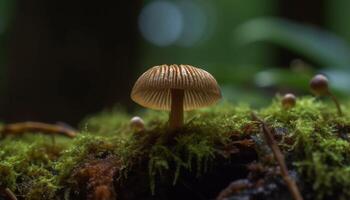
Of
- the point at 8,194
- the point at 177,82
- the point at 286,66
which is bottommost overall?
the point at 8,194

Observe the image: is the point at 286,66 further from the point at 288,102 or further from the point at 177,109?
the point at 177,109

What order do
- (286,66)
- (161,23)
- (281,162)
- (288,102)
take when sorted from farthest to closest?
(161,23), (286,66), (288,102), (281,162)

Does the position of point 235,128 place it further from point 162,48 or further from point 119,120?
point 162,48

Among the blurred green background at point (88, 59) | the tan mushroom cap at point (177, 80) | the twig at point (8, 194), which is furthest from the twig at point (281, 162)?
the blurred green background at point (88, 59)

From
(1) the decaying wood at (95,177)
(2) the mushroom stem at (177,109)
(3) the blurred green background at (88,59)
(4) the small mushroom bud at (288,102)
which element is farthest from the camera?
(3) the blurred green background at (88,59)

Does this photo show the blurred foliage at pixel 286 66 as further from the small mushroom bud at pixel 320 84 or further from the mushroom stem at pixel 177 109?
the mushroom stem at pixel 177 109

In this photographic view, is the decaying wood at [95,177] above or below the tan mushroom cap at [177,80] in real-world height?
below

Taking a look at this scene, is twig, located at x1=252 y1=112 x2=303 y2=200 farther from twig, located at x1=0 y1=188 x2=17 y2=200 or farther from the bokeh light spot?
the bokeh light spot

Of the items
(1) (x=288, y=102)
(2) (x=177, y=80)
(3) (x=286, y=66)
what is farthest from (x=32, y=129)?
(3) (x=286, y=66)
